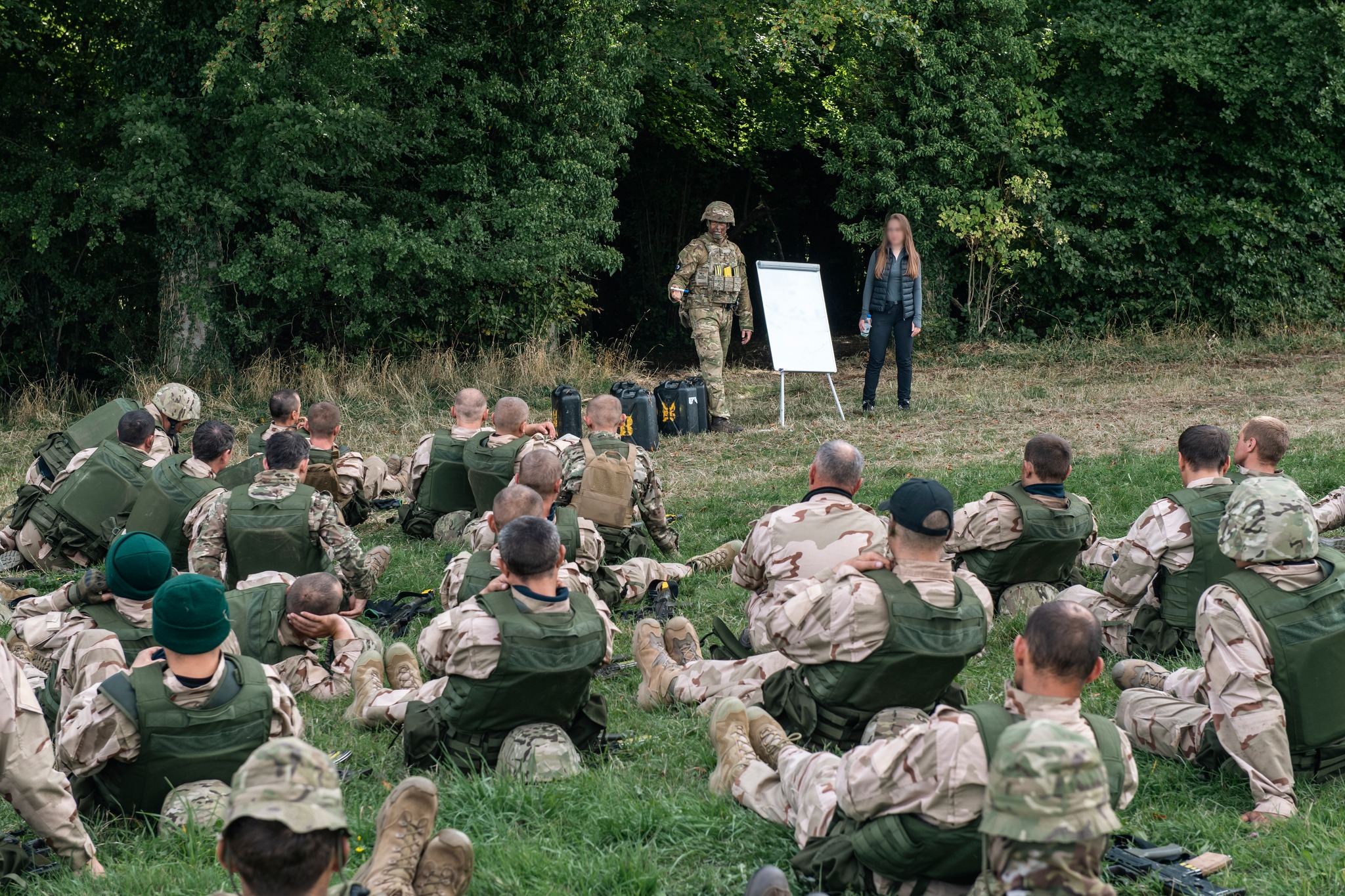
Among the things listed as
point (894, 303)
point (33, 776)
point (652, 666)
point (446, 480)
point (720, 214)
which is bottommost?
point (652, 666)

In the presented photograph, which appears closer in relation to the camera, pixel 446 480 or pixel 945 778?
pixel 945 778

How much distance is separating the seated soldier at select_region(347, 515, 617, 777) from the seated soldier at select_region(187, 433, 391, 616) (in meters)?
2.07

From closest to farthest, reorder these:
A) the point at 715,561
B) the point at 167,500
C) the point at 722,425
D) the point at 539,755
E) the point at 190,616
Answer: the point at 190,616, the point at 539,755, the point at 167,500, the point at 715,561, the point at 722,425

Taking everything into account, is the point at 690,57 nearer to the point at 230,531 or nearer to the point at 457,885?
the point at 230,531

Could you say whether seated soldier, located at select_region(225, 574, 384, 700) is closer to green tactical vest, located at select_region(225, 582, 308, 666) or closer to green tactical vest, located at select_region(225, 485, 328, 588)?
green tactical vest, located at select_region(225, 582, 308, 666)

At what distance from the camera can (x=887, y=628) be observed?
444 cm

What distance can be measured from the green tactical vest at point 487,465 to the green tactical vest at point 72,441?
2.57m

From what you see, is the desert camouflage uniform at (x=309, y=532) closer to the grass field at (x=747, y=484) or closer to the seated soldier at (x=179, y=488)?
the seated soldier at (x=179, y=488)

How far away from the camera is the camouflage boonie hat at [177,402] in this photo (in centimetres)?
890

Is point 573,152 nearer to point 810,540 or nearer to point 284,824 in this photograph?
point 810,540

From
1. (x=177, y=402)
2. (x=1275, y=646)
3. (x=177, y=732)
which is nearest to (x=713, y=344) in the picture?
(x=177, y=402)

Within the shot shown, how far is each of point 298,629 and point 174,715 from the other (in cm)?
181

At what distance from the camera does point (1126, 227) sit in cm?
1936

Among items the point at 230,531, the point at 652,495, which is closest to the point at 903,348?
the point at 652,495
